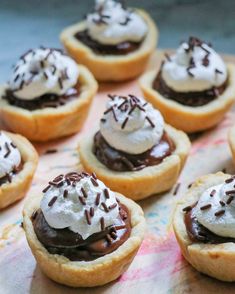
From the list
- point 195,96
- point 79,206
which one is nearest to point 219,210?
point 79,206

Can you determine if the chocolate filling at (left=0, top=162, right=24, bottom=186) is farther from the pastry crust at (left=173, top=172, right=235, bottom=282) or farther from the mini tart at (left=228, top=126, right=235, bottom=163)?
the mini tart at (left=228, top=126, right=235, bottom=163)

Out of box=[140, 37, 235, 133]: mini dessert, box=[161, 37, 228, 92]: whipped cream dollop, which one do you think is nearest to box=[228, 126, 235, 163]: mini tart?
box=[140, 37, 235, 133]: mini dessert

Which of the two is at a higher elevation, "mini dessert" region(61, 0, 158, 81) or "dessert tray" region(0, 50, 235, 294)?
"mini dessert" region(61, 0, 158, 81)

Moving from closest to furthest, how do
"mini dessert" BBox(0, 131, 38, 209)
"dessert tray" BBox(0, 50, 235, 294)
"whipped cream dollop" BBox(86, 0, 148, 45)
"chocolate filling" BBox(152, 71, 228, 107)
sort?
"dessert tray" BBox(0, 50, 235, 294) → "mini dessert" BBox(0, 131, 38, 209) → "chocolate filling" BBox(152, 71, 228, 107) → "whipped cream dollop" BBox(86, 0, 148, 45)

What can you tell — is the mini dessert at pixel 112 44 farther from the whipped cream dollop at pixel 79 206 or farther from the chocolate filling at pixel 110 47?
the whipped cream dollop at pixel 79 206

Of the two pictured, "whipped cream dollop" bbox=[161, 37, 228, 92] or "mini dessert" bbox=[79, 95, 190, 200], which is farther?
"whipped cream dollop" bbox=[161, 37, 228, 92]

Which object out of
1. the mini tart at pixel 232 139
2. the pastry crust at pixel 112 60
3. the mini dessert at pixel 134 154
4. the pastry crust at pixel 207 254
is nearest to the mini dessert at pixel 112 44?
the pastry crust at pixel 112 60

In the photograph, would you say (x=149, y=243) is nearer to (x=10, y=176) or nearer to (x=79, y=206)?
(x=79, y=206)
